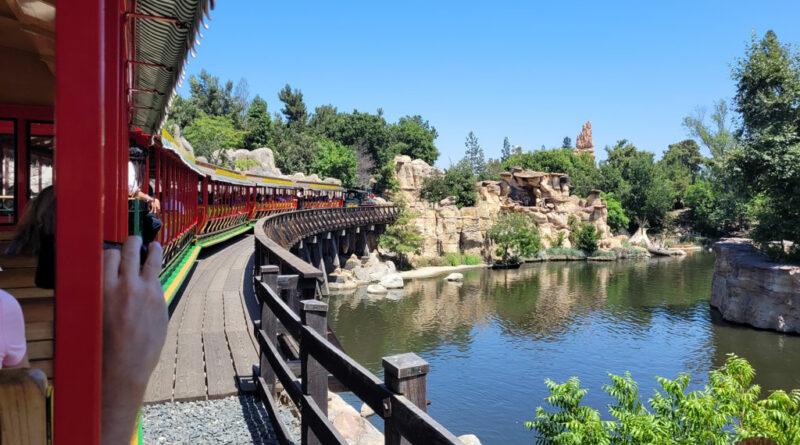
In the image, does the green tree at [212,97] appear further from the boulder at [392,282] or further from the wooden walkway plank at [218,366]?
the wooden walkway plank at [218,366]

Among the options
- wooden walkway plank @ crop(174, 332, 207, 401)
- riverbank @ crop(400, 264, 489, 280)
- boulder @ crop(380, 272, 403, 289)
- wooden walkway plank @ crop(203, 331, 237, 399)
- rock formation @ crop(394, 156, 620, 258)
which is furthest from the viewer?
rock formation @ crop(394, 156, 620, 258)

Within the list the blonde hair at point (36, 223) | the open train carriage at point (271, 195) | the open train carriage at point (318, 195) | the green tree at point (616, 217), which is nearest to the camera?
the blonde hair at point (36, 223)

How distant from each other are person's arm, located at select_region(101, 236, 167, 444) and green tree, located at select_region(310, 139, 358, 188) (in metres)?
54.7

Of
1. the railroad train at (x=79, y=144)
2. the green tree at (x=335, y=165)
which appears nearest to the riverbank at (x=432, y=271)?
the green tree at (x=335, y=165)

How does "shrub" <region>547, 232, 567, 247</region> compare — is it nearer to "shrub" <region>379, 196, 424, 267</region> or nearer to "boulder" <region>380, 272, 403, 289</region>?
"shrub" <region>379, 196, 424, 267</region>

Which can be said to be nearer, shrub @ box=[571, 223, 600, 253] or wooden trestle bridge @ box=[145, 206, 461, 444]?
wooden trestle bridge @ box=[145, 206, 461, 444]

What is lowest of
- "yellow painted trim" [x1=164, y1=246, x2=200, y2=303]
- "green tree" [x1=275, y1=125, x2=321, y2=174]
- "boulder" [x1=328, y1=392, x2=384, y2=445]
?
"boulder" [x1=328, y1=392, x2=384, y2=445]

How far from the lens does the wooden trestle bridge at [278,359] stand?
2.13 meters

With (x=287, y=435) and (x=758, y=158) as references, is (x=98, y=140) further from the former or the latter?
(x=758, y=158)

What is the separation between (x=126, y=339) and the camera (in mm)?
963

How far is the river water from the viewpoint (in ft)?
55.9

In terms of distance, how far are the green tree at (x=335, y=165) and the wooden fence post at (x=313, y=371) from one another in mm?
52391

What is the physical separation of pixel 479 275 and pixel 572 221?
56.5ft

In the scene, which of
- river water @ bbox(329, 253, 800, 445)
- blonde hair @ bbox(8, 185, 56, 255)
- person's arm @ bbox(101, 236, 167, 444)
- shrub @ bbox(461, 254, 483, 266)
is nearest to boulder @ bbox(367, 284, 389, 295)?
river water @ bbox(329, 253, 800, 445)
